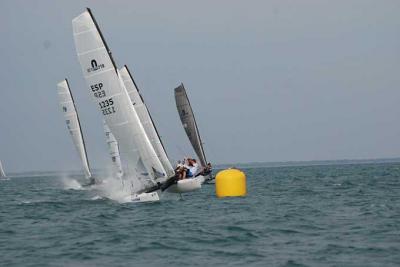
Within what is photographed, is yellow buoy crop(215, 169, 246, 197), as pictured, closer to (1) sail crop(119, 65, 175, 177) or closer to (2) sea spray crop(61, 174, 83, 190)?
(1) sail crop(119, 65, 175, 177)

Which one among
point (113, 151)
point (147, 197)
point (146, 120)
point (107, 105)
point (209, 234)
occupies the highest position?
point (107, 105)

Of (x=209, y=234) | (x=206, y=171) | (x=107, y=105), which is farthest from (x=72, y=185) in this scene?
(x=209, y=234)

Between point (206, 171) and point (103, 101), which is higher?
point (103, 101)

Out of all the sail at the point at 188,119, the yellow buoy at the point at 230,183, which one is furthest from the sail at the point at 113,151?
the yellow buoy at the point at 230,183

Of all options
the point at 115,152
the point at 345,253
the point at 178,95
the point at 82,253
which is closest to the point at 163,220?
the point at 82,253

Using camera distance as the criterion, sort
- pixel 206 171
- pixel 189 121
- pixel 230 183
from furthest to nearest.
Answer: pixel 189 121 < pixel 206 171 < pixel 230 183

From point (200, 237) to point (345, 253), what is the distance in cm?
426

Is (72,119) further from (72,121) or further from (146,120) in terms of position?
(146,120)

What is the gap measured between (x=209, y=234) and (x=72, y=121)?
38.6 meters

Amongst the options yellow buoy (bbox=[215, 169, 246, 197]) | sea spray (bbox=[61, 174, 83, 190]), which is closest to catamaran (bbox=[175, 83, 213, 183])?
sea spray (bbox=[61, 174, 83, 190])

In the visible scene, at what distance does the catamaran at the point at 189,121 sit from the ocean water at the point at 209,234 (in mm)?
20187

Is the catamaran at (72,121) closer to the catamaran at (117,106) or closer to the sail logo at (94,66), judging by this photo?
the catamaran at (117,106)

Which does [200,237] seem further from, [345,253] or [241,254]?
[345,253]

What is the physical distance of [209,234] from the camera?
18.6 m
